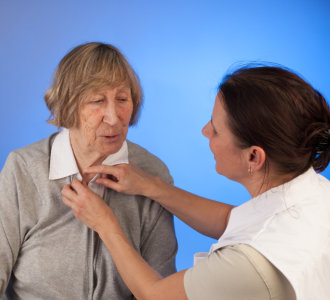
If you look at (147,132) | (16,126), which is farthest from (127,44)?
(16,126)

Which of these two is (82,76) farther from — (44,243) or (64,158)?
(44,243)

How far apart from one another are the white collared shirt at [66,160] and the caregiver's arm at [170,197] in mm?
54

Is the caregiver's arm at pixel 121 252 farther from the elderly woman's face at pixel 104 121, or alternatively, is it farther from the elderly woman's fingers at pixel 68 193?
the elderly woman's face at pixel 104 121

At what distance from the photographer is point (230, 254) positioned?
4.08ft

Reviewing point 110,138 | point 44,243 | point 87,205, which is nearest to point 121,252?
point 87,205

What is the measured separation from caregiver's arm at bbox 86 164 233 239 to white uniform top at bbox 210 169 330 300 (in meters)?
0.35

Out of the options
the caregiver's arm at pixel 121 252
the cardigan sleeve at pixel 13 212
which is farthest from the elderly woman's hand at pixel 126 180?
the cardigan sleeve at pixel 13 212

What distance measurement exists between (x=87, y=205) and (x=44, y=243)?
8.6 inches

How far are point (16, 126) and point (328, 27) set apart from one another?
2290 millimetres

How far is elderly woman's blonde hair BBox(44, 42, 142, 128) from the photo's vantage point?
1537 millimetres

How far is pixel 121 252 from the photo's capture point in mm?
1408

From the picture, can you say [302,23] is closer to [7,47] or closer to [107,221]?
[7,47]

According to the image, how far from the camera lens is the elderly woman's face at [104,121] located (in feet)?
5.14

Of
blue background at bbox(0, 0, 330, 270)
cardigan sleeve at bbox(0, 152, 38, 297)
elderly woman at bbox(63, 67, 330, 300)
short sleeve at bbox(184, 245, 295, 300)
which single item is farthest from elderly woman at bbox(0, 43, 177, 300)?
blue background at bbox(0, 0, 330, 270)
